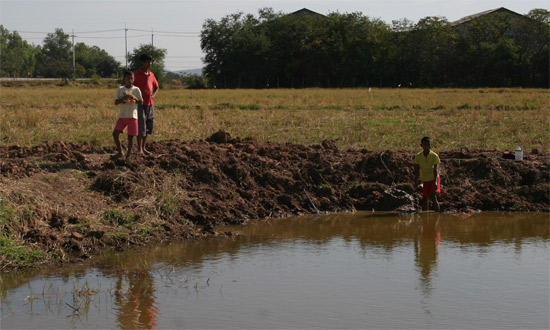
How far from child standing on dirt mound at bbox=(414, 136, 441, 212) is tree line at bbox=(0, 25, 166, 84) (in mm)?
55895

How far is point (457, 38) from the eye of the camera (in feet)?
194

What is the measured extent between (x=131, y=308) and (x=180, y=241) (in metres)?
2.46

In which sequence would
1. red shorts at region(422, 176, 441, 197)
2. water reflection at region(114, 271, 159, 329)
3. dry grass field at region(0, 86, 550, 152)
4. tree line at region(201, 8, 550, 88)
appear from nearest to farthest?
water reflection at region(114, 271, 159, 329)
red shorts at region(422, 176, 441, 197)
dry grass field at region(0, 86, 550, 152)
tree line at region(201, 8, 550, 88)

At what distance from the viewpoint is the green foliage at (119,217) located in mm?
8086

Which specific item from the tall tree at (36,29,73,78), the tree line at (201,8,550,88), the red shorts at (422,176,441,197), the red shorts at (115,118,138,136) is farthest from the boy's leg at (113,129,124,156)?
the tall tree at (36,29,73,78)

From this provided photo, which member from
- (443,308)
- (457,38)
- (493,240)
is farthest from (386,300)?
(457,38)

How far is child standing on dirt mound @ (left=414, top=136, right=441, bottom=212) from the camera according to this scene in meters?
9.48

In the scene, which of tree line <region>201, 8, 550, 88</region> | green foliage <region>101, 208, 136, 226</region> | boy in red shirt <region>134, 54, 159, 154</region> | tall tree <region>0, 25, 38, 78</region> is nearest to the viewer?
green foliage <region>101, 208, 136, 226</region>

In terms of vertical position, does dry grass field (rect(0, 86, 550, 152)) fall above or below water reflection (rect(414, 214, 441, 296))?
above

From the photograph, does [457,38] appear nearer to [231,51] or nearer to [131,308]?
[231,51]

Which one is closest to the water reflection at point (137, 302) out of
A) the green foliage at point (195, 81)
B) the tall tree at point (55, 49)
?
the green foliage at point (195, 81)

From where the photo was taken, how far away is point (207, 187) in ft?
31.8

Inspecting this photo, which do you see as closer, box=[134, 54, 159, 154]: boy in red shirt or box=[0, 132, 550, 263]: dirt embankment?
box=[0, 132, 550, 263]: dirt embankment

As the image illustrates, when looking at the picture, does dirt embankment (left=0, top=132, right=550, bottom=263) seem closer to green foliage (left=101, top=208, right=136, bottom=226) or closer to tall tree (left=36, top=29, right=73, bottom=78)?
green foliage (left=101, top=208, right=136, bottom=226)
